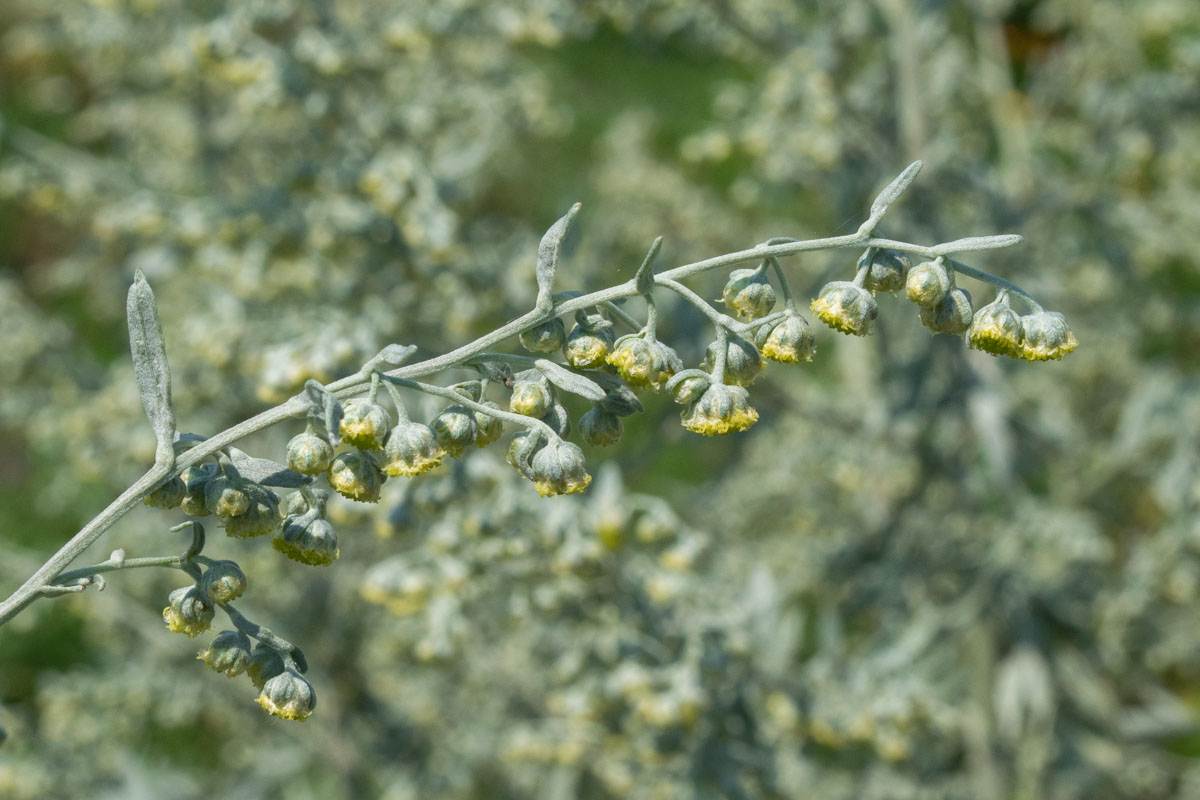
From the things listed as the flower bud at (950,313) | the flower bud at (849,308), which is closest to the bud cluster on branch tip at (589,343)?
the flower bud at (849,308)

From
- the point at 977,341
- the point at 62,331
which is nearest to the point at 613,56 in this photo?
the point at 62,331

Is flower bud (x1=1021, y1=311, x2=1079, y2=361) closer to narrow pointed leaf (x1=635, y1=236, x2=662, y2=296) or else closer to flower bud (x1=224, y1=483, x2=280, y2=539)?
narrow pointed leaf (x1=635, y1=236, x2=662, y2=296)

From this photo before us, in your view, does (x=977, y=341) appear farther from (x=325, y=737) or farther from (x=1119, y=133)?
(x=325, y=737)

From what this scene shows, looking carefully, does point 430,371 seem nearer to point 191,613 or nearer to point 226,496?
point 226,496

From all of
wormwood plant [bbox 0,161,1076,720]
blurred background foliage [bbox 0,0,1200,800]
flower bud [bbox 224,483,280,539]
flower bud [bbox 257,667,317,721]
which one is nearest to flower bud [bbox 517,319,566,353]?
wormwood plant [bbox 0,161,1076,720]

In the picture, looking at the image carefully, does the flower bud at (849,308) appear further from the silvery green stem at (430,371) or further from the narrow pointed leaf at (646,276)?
the narrow pointed leaf at (646,276)

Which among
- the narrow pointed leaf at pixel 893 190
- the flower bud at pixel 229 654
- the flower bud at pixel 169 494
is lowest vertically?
the flower bud at pixel 229 654
